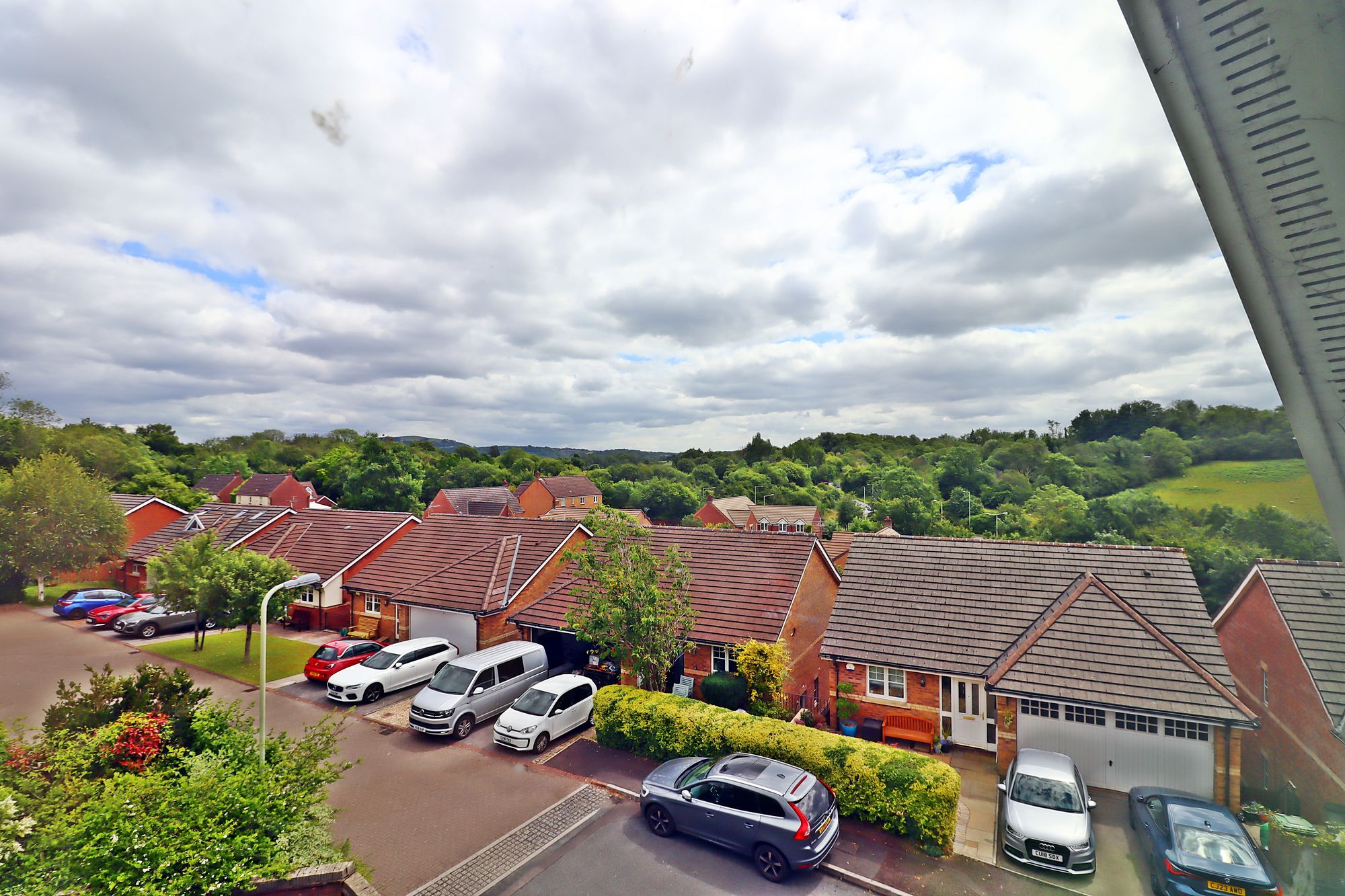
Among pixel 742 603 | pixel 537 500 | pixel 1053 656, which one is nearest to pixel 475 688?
pixel 742 603

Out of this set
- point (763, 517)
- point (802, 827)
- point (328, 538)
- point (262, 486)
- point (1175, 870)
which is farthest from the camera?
point (763, 517)

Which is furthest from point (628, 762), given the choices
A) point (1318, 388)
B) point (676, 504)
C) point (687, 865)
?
point (676, 504)

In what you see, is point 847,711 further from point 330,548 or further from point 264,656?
point 330,548

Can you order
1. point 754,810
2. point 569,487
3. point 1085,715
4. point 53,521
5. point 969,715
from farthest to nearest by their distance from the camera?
point 569,487
point 53,521
point 969,715
point 1085,715
point 754,810

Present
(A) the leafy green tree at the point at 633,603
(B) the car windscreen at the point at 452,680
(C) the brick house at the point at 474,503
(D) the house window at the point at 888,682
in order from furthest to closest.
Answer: (C) the brick house at the point at 474,503, (B) the car windscreen at the point at 452,680, (D) the house window at the point at 888,682, (A) the leafy green tree at the point at 633,603

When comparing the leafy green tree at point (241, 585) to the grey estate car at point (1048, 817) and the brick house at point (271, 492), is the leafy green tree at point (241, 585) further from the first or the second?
the brick house at point (271, 492)

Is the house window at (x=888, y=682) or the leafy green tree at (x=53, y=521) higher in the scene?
the leafy green tree at (x=53, y=521)

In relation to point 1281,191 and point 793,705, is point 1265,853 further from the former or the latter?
point 1281,191

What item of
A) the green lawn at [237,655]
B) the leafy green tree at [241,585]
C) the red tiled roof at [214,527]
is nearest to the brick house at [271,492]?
the red tiled roof at [214,527]

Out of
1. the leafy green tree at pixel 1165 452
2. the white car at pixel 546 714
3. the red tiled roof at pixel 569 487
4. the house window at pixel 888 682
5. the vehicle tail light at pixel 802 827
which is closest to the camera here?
the leafy green tree at pixel 1165 452
